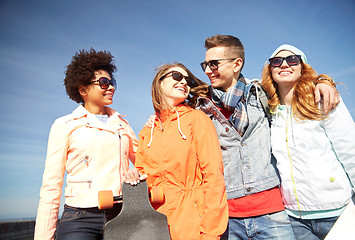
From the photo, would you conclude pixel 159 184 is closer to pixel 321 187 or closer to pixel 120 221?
pixel 120 221

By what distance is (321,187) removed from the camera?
276 cm

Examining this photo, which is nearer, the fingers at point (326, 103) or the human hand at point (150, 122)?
the fingers at point (326, 103)

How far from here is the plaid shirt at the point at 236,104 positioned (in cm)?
302

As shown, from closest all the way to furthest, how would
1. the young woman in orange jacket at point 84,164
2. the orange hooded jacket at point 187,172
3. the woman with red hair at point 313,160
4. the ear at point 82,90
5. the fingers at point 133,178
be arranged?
the orange hooded jacket at point 187,172, the fingers at point 133,178, the woman with red hair at point 313,160, the young woman in orange jacket at point 84,164, the ear at point 82,90

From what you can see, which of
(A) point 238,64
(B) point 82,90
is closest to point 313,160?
(A) point 238,64

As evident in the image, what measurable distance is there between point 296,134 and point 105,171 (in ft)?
7.09

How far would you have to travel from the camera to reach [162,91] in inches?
130

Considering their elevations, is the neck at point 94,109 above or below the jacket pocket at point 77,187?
above

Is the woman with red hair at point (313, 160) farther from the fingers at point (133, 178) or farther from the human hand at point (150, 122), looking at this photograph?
the fingers at point (133, 178)

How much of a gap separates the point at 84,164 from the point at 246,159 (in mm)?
1805

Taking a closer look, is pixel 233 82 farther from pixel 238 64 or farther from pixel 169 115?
pixel 169 115

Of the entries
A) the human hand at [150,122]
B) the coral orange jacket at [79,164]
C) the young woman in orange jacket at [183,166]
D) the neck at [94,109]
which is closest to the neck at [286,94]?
the young woman in orange jacket at [183,166]

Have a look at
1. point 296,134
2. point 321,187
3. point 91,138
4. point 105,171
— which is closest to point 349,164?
point 321,187

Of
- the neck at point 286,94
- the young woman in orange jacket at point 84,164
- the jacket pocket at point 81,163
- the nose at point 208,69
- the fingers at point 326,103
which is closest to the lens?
the fingers at point 326,103
